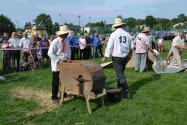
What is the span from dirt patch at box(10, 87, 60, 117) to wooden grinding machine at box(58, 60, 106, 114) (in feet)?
1.89

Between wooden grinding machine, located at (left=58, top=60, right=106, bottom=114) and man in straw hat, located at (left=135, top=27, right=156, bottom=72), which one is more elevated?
man in straw hat, located at (left=135, top=27, right=156, bottom=72)

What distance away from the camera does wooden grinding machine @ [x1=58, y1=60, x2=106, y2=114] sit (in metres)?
5.66

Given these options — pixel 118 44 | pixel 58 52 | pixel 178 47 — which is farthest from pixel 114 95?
pixel 178 47

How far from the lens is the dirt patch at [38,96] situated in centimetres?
613

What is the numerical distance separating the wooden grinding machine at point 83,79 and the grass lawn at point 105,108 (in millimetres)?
397

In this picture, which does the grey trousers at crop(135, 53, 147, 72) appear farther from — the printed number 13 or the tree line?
the tree line

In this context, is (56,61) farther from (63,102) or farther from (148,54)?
(148,54)

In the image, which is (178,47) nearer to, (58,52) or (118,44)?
(118,44)

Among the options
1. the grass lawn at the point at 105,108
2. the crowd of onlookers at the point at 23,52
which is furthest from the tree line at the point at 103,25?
the grass lawn at the point at 105,108

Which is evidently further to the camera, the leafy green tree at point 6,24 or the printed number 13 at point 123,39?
the leafy green tree at point 6,24

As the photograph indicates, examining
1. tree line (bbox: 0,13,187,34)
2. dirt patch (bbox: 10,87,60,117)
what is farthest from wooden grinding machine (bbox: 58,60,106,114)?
tree line (bbox: 0,13,187,34)

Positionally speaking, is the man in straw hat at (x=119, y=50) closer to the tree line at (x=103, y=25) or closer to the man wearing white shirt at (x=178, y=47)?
the man wearing white shirt at (x=178, y=47)

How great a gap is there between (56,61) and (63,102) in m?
1.12

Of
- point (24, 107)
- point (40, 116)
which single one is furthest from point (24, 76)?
point (40, 116)
